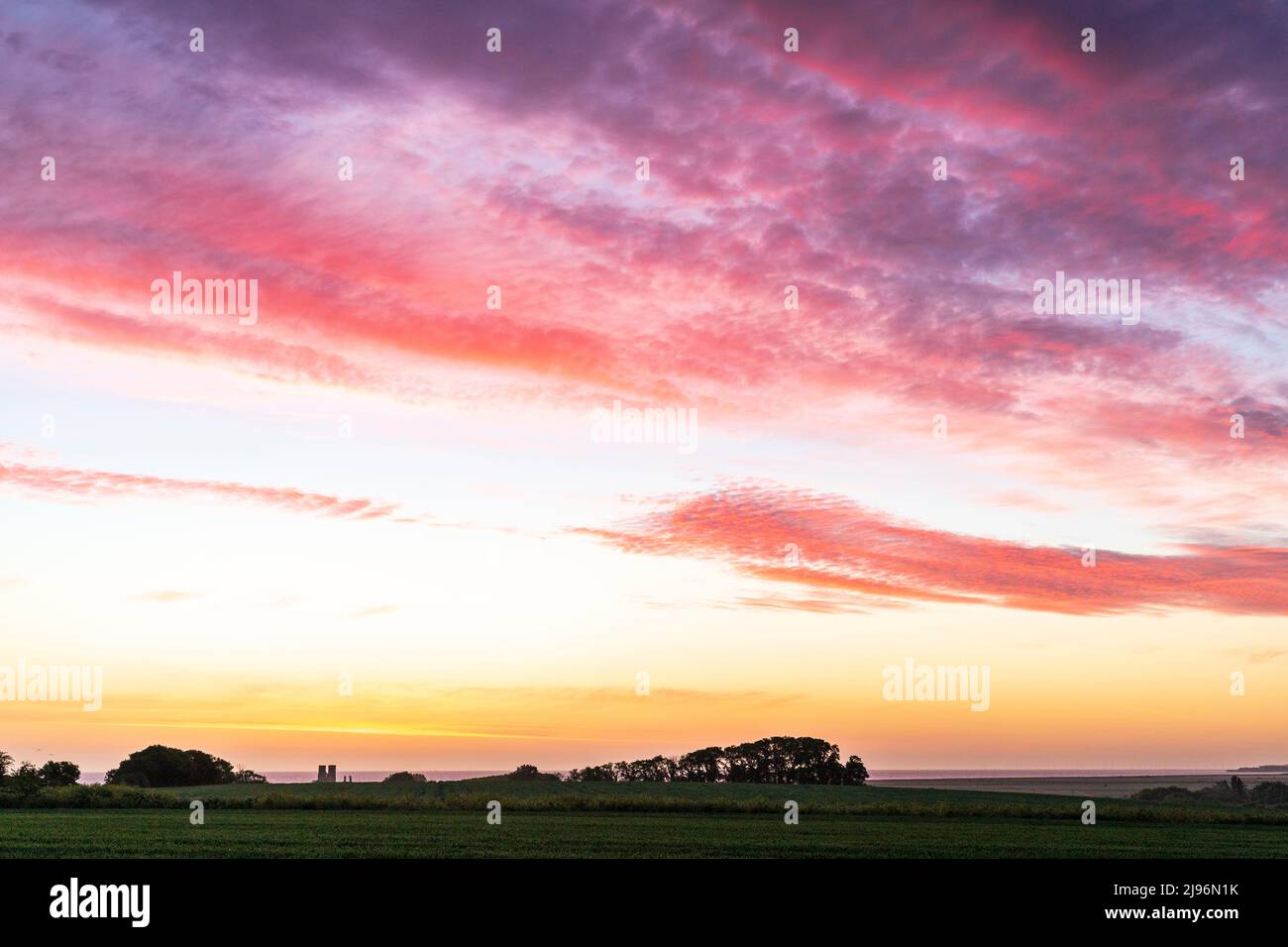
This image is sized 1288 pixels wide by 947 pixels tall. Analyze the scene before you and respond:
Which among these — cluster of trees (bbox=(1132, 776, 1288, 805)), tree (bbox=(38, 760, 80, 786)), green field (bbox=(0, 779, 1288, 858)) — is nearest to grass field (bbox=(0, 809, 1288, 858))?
green field (bbox=(0, 779, 1288, 858))

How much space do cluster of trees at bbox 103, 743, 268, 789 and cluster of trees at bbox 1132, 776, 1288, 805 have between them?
72.4 metres

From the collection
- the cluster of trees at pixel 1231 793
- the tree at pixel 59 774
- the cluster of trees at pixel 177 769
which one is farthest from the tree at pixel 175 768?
the cluster of trees at pixel 1231 793

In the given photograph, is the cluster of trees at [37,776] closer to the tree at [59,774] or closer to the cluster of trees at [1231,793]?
the tree at [59,774]

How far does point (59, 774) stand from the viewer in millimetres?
67188

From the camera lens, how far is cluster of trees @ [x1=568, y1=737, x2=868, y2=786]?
98875mm

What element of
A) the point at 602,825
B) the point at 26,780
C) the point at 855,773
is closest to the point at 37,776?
the point at 26,780

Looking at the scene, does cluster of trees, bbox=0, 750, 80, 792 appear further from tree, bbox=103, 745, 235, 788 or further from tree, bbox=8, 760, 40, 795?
tree, bbox=103, 745, 235, 788

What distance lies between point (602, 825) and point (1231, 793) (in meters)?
50.8
